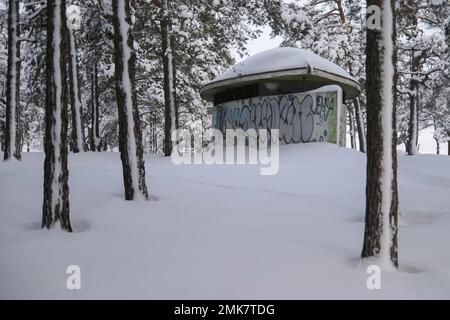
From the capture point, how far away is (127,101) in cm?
831

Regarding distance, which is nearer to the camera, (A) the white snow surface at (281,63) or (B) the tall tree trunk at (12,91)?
(B) the tall tree trunk at (12,91)

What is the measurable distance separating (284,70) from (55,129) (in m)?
10.7

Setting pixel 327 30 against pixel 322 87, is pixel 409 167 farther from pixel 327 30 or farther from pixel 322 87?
pixel 327 30

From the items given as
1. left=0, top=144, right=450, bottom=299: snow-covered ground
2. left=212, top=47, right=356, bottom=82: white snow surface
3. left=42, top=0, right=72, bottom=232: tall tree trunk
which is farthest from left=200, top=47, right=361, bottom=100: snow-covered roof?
left=42, top=0, right=72, bottom=232: tall tree trunk

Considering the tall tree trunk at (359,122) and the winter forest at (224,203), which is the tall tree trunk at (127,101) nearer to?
the winter forest at (224,203)

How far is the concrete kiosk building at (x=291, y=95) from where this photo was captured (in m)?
16.0

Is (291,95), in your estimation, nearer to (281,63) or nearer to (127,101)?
(281,63)

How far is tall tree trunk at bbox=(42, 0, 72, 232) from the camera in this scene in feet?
21.1

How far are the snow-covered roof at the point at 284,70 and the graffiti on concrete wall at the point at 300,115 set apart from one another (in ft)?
2.65

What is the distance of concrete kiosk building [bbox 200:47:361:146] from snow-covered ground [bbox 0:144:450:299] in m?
5.09

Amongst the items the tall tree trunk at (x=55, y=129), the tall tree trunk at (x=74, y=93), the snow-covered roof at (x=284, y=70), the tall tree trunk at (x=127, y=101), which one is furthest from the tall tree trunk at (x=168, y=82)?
the tall tree trunk at (x=55, y=129)

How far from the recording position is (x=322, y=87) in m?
16.3
